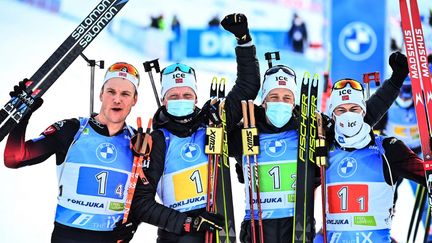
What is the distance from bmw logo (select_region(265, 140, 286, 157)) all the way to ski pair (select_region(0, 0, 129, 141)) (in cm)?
129

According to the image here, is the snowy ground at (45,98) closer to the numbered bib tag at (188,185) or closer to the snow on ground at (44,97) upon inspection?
the snow on ground at (44,97)

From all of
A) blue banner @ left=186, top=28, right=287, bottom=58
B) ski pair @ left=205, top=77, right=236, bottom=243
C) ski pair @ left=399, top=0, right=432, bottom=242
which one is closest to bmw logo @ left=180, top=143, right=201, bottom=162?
ski pair @ left=205, top=77, right=236, bottom=243

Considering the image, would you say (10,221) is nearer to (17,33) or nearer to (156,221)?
(156,221)

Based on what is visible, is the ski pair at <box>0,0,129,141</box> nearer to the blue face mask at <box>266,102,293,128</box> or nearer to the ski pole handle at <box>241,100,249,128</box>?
the ski pole handle at <box>241,100,249,128</box>

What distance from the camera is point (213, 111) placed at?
12.6ft

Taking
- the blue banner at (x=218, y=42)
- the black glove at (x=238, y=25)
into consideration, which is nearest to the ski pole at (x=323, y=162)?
the black glove at (x=238, y=25)

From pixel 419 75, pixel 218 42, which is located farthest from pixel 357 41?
pixel 419 75

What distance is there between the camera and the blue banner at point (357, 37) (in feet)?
28.4

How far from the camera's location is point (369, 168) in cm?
363

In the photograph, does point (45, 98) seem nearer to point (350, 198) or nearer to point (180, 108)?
point (180, 108)

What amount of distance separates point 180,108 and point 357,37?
18.6ft

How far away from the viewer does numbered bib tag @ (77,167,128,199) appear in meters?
3.57

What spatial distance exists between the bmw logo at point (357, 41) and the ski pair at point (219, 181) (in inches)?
211

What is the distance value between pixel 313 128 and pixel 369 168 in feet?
1.30
